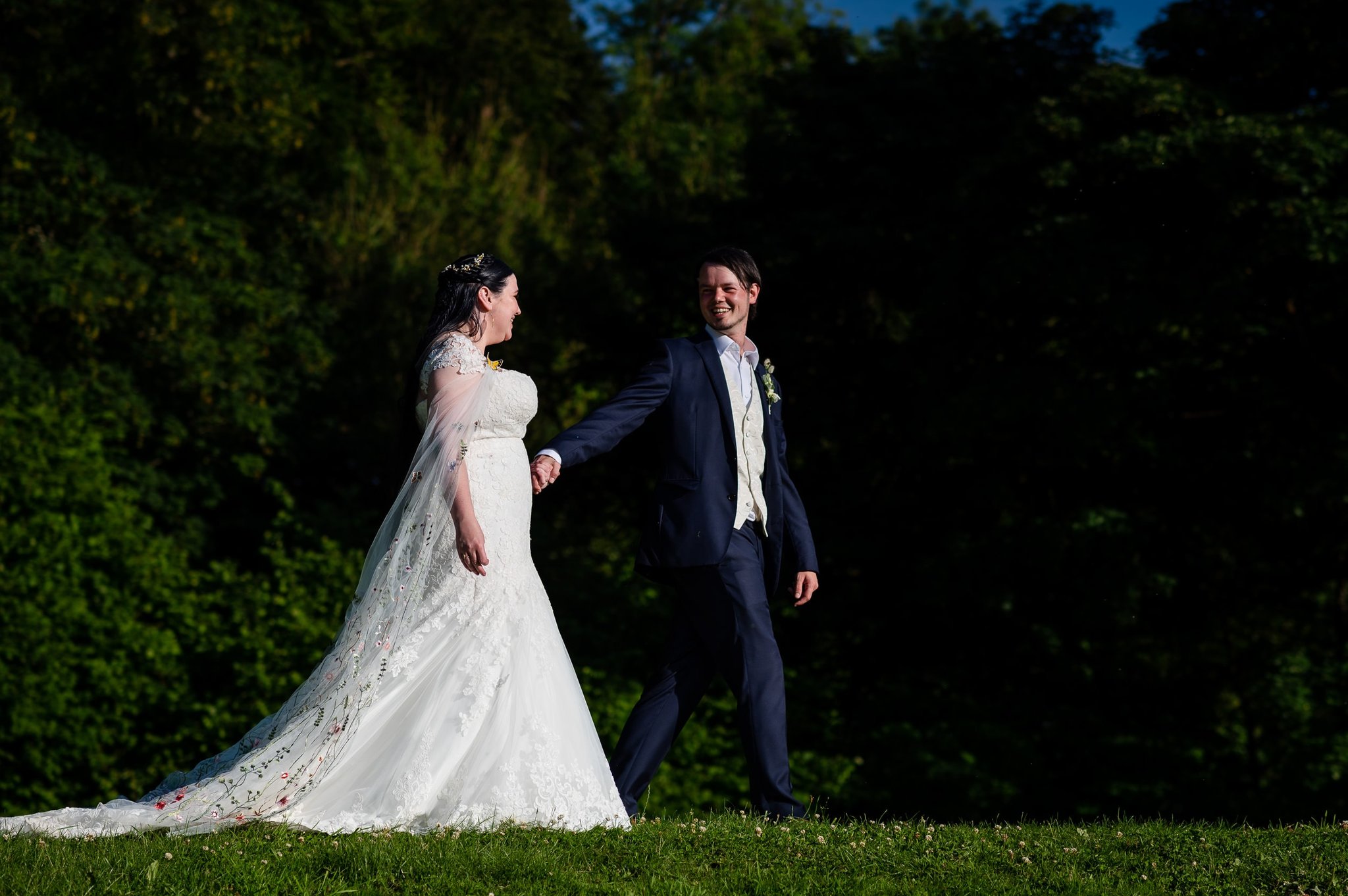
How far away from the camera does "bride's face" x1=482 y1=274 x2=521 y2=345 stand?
5.86 meters

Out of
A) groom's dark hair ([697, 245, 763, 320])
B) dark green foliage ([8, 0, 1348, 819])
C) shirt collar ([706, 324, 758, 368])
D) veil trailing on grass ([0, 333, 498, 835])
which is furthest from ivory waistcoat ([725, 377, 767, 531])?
dark green foliage ([8, 0, 1348, 819])

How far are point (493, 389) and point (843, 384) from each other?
47.9 feet

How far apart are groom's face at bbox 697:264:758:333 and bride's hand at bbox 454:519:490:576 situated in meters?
1.45

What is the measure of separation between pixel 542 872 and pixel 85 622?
15.0 meters

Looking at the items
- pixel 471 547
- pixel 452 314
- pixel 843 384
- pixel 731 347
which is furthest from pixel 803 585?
pixel 843 384

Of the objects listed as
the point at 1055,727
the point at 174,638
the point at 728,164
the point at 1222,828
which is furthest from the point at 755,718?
the point at 728,164

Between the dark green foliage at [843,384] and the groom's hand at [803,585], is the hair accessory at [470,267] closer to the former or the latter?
the groom's hand at [803,585]

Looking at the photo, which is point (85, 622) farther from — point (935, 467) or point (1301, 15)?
point (1301, 15)

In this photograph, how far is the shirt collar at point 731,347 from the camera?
611 cm

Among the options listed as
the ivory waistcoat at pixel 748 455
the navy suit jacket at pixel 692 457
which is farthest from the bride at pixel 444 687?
the ivory waistcoat at pixel 748 455

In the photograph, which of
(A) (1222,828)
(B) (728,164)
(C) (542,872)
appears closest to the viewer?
(C) (542,872)

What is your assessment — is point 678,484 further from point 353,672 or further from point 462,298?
point 353,672

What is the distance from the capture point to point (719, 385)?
595 centimetres

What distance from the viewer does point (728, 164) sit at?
2483 cm
